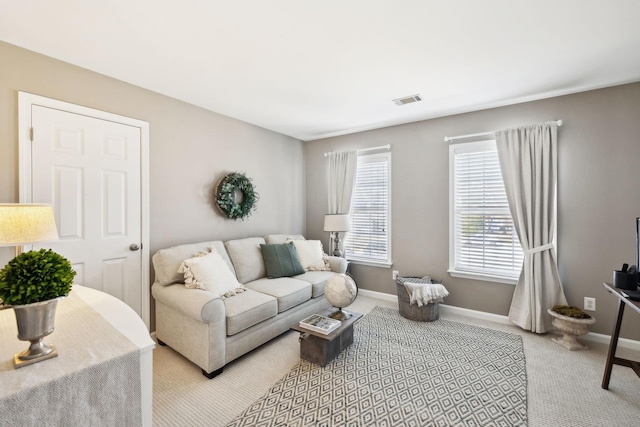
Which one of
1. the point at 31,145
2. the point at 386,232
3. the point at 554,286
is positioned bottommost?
the point at 554,286

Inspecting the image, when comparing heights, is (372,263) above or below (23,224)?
below

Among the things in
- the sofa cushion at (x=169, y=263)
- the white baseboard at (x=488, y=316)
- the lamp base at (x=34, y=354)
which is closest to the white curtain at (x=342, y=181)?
the white baseboard at (x=488, y=316)

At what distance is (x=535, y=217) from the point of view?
2.88m

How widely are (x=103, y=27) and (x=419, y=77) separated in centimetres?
249

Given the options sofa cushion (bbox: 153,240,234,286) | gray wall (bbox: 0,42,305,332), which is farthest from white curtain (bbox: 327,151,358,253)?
sofa cushion (bbox: 153,240,234,286)

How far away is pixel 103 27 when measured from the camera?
1.83m

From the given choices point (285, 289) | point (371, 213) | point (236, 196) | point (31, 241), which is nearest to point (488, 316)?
point (371, 213)

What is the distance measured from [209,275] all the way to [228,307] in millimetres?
383

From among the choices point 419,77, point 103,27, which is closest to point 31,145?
point 103,27

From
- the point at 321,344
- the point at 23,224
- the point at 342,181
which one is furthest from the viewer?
the point at 342,181

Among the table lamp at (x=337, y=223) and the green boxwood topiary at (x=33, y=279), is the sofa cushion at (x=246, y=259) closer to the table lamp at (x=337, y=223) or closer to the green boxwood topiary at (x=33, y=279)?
the table lamp at (x=337, y=223)

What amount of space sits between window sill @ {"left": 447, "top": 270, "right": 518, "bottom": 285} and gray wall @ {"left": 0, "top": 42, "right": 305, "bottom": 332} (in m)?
2.48

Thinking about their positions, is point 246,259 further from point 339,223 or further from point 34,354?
point 34,354

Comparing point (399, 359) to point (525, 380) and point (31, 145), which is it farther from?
point (31, 145)
